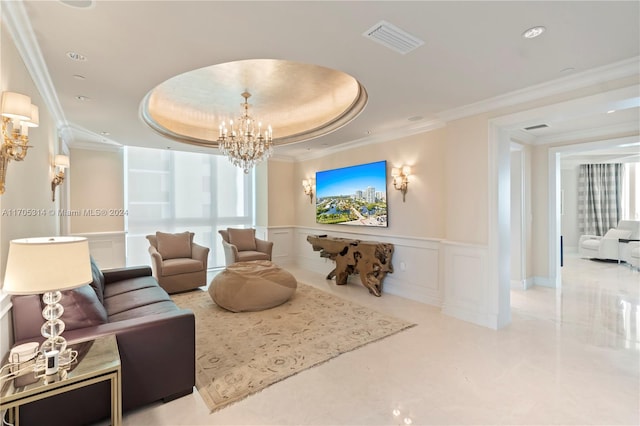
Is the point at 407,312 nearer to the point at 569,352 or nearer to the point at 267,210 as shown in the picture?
the point at 569,352

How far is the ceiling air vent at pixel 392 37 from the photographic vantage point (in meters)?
2.05

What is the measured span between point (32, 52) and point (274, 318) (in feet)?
10.9

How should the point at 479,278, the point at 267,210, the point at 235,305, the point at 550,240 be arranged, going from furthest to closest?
the point at 267,210 → the point at 550,240 → the point at 235,305 → the point at 479,278

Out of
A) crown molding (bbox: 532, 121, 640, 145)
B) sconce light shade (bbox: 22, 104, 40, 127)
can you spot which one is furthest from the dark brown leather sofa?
crown molding (bbox: 532, 121, 640, 145)

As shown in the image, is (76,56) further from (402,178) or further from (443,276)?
(443,276)

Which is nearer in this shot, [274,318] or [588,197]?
[274,318]

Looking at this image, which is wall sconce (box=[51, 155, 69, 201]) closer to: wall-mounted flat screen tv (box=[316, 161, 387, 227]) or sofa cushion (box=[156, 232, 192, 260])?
sofa cushion (box=[156, 232, 192, 260])

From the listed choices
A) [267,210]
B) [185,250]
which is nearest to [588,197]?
[267,210]

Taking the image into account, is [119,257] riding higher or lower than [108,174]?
lower

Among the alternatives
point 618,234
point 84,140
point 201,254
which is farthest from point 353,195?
point 618,234

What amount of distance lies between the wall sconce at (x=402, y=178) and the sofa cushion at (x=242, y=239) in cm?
308

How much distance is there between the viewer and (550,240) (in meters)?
5.20

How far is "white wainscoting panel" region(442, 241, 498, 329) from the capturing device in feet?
11.7

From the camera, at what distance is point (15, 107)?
5.70 ft
